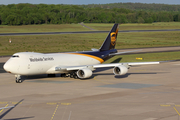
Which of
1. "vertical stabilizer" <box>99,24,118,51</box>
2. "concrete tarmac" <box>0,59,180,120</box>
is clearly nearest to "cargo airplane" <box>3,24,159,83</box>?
"concrete tarmac" <box>0,59,180,120</box>

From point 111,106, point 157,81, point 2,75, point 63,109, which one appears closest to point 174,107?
point 111,106

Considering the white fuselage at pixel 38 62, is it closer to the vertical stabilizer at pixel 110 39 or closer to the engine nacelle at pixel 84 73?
the engine nacelle at pixel 84 73

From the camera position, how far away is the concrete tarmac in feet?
84.2

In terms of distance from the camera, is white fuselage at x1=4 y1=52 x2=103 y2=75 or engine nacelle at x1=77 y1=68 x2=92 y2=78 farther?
engine nacelle at x1=77 y1=68 x2=92 y2=78

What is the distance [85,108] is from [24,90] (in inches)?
471

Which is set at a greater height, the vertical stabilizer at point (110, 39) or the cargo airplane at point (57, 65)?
the vertical stabilizer at point (110, 39)

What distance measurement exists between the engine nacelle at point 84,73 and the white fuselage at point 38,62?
2.96 m

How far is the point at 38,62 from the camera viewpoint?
4159 centimetres

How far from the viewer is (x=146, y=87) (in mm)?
38406

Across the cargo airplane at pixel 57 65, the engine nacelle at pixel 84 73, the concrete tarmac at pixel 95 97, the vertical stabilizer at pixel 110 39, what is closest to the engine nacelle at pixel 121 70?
the cargo airplane at pixel 57 65

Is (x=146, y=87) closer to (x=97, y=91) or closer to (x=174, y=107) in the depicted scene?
(x=97, y=91)

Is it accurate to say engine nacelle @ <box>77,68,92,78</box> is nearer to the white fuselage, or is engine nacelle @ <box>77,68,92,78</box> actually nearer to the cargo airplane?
the cargo airplane

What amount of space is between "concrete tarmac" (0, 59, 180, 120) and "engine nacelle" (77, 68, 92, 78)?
94cm

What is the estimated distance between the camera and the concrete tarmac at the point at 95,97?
25653 mm
